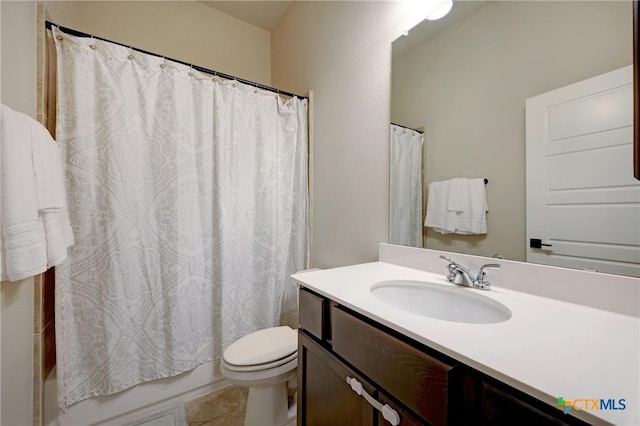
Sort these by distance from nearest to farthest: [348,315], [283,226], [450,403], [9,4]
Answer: [450,403]
[348,315]
[9,4]
[283,226]

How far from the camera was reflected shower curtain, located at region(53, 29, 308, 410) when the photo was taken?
1.19 metres

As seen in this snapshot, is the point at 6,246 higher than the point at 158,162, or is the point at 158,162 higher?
the point at 158,162

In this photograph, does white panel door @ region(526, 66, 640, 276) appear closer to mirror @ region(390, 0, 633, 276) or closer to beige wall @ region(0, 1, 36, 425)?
mirror @ region(390, 0, 633, 276)

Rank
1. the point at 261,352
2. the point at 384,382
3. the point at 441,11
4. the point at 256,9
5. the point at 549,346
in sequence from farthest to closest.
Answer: the point at 256,9
the point at 261,352
the point at 441,11
the point at 384,382
the point at 549,346

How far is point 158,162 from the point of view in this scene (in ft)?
4.46

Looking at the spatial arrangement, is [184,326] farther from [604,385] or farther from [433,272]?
[604,385]

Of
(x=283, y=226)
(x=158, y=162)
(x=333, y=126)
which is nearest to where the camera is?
(x=158, y=162)

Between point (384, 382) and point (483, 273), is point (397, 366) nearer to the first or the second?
point (384, 382)

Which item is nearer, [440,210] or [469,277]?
[469,277]

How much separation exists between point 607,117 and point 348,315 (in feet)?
2.99

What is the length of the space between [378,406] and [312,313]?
0.34 m

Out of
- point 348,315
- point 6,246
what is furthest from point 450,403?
point 6,246

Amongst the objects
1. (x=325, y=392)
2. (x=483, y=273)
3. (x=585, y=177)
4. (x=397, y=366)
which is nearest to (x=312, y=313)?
(x=325, y=392)

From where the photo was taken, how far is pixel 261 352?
4.05 feet
